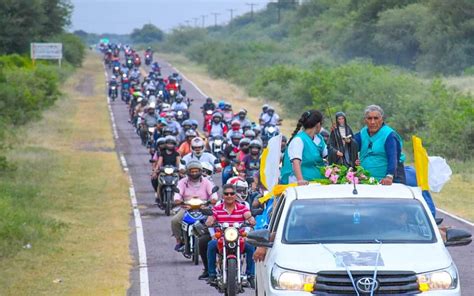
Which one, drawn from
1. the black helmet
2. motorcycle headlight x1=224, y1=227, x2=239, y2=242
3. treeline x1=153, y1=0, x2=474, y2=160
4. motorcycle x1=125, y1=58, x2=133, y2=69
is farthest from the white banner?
motorcycle headlight x1=224, y1=227, x2=239, y2=242

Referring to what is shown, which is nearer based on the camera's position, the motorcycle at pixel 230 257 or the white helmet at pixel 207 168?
the motorcycle at pixel 230 257

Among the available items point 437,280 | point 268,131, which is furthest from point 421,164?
point 268,131

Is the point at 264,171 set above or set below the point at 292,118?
above

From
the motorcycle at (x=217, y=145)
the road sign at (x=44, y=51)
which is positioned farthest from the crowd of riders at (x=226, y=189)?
the road sign at (x=44, y=51)

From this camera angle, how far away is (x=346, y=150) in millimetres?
15609

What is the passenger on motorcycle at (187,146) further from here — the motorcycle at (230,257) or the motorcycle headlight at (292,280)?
the motorcycle headlight at (292,280)

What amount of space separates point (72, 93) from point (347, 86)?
28.1 metres

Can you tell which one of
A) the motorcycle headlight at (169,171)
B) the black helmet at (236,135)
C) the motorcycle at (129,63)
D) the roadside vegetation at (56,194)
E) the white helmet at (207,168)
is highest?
the white helmet at (207,168)

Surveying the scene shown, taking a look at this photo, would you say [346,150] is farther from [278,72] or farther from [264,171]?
[278,72]

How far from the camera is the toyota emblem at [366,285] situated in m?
10.8

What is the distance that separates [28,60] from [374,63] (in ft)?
78.0

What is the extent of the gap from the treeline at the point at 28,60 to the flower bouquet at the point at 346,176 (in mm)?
20969

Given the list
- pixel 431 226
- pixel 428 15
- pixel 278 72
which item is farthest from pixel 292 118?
pixel 431 226

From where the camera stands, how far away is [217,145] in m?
34.0
